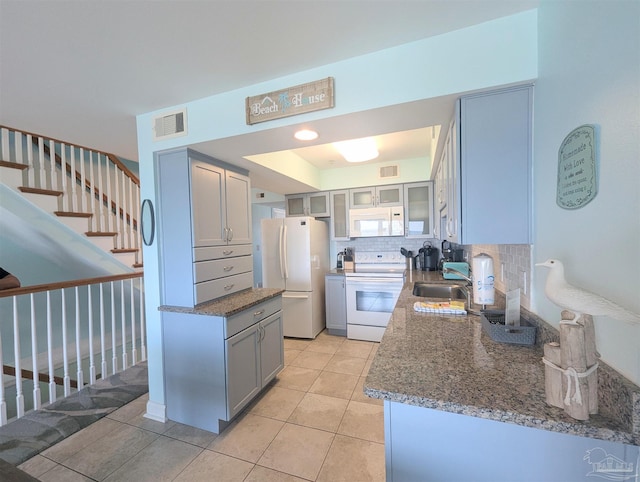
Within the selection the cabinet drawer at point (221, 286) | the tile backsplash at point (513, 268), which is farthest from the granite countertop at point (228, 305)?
the tile backsplash at point (513, 268)

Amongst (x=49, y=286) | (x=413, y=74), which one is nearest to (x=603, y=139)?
(x=413, y=74)

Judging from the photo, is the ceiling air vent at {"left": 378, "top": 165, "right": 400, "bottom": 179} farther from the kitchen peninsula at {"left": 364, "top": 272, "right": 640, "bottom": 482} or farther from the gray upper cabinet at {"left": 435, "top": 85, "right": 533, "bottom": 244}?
the kitchen peninsula at {"left": 364, "top": 272, "right": 640, "bottom": 482}

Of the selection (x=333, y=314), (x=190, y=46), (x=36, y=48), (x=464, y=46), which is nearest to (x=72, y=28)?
(x=36, y=48)

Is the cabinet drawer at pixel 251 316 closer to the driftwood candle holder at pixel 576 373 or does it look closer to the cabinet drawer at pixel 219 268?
the cabinet drawer at pixel 219 268

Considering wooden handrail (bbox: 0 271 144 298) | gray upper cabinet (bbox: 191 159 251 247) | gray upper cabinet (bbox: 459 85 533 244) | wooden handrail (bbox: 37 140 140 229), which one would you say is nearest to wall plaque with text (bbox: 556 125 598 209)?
gray upper cabinet (bbox: 459 85 533 244)

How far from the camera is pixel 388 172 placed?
3686 millimetres

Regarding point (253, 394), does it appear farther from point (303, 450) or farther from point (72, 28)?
point (72, 28)

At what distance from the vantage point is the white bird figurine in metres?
0.66

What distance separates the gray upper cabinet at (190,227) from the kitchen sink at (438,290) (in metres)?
1.84

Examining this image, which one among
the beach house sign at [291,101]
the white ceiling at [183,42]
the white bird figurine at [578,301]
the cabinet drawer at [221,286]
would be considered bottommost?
the cabinet drawer at [221,286]

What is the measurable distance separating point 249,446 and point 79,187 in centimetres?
331

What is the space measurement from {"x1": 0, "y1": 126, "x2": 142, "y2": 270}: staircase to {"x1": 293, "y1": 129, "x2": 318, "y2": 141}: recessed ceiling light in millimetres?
2374

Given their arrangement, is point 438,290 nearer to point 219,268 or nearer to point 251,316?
point 251,316

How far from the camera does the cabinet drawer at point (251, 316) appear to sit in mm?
1942
